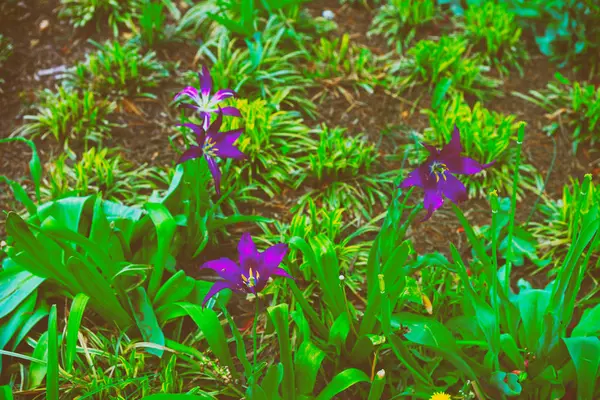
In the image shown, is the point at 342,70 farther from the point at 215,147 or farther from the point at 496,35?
the point at 215,147

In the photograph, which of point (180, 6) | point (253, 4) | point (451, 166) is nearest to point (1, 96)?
point (180, 6)

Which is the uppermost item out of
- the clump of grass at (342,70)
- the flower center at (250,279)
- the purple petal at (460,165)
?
the purple petal at (460,165)

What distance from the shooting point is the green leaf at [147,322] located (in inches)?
75.8

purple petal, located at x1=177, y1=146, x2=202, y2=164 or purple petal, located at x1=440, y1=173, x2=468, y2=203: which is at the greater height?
purple petal, located at x1=177, y1=146, x2=202, y2=164

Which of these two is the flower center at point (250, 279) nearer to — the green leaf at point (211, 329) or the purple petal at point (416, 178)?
the green leaf at point (211, 329)

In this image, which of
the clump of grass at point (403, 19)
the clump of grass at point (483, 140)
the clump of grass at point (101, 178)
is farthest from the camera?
the clump of grass at point (403, 19)

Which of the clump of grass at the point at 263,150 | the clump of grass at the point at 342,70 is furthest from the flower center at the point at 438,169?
the clump of grass at the point at 342,70

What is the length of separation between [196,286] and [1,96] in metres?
1.59

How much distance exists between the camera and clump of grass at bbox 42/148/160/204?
247cm

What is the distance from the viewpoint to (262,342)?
6.77 feet

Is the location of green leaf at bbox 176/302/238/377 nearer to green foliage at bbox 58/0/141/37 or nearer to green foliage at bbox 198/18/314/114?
green foliage at bbox 198/18/314/114

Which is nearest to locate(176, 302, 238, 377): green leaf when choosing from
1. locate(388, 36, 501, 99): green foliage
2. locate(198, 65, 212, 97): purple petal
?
locate(198, 65, 212, 97): purple petal

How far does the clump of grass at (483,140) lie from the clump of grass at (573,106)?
0.29 metres

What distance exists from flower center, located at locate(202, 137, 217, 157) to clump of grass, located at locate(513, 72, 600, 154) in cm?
176
